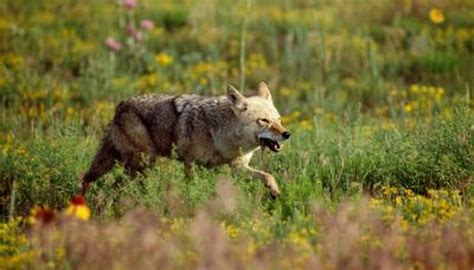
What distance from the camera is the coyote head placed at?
7816 mm

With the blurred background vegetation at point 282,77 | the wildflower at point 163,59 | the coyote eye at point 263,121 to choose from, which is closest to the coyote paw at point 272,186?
the blurred background vegetation at point 282,77

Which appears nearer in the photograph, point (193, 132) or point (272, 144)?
point (272, 144)

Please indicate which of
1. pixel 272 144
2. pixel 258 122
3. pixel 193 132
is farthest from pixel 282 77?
pixel 272 144

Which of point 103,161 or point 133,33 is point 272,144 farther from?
point 133,33

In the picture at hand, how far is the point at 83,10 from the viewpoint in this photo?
1658cm

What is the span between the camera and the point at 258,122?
7973mm

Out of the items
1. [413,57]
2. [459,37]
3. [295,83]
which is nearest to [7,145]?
[295,83]

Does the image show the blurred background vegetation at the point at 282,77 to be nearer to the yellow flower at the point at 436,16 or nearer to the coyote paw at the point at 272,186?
the yellow flower at the point at 436,16

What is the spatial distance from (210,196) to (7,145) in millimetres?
3269

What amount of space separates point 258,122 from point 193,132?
619 millimetres

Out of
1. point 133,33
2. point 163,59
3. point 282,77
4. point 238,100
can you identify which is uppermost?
point 238,100

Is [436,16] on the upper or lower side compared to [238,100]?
lower

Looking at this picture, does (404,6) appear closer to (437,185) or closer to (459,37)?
(459,37)

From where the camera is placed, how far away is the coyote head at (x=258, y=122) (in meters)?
7.82
